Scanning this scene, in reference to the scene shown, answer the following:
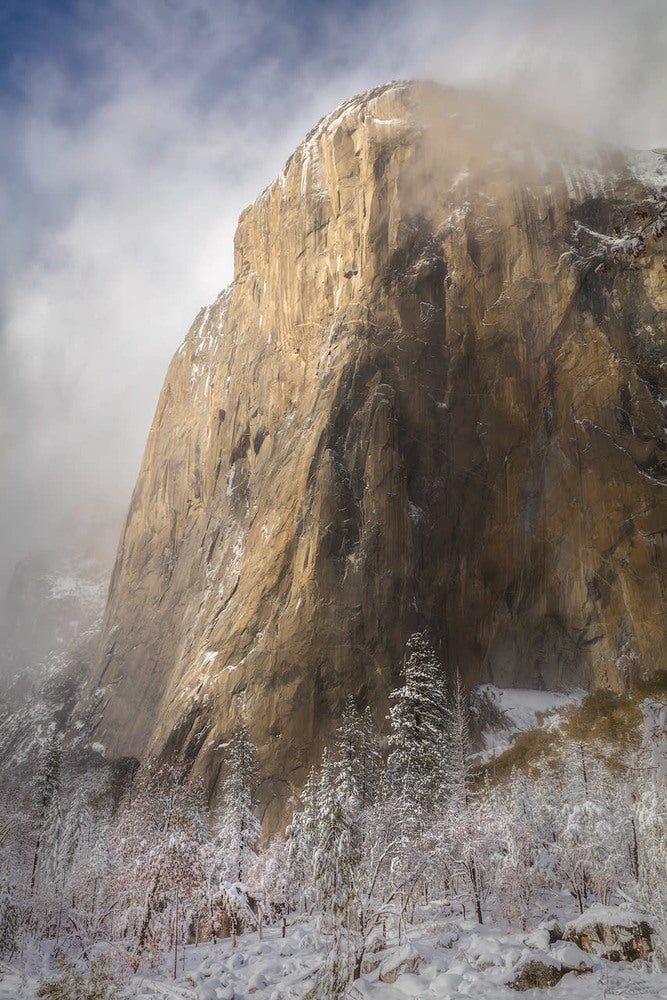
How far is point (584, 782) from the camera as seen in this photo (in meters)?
38.6

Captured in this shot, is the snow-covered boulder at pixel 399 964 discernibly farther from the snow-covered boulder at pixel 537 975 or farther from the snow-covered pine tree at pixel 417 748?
the snow-covered pine tree at pixel 417 748

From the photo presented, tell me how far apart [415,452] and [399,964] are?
48.4 metres

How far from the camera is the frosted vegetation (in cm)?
1869

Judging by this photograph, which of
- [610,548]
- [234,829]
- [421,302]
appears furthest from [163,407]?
[234,829]

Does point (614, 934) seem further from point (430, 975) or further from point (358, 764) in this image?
point (358, 764)

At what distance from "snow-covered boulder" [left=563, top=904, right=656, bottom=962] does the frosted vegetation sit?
3.5 inches

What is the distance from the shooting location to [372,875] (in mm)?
20344

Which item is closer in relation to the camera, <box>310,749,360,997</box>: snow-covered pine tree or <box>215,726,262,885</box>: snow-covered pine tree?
<box>310,749,360,997</box>: snow-covered pine tree

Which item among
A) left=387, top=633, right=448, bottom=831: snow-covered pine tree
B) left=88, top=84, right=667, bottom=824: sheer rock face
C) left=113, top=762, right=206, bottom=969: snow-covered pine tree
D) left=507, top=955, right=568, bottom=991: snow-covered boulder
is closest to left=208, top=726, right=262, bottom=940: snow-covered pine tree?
left=113, top=762, right=206, bottom=969: snow-covered pine tree

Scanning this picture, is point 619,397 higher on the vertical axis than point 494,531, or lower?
higher

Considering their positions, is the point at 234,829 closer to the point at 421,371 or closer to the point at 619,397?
the point at 421,371

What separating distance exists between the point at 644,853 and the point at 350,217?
206 feet

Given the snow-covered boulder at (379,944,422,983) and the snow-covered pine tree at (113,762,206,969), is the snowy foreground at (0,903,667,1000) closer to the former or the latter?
the snow-covered boulder at (379,944,422,983)

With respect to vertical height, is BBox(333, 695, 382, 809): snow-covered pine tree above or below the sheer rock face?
below
